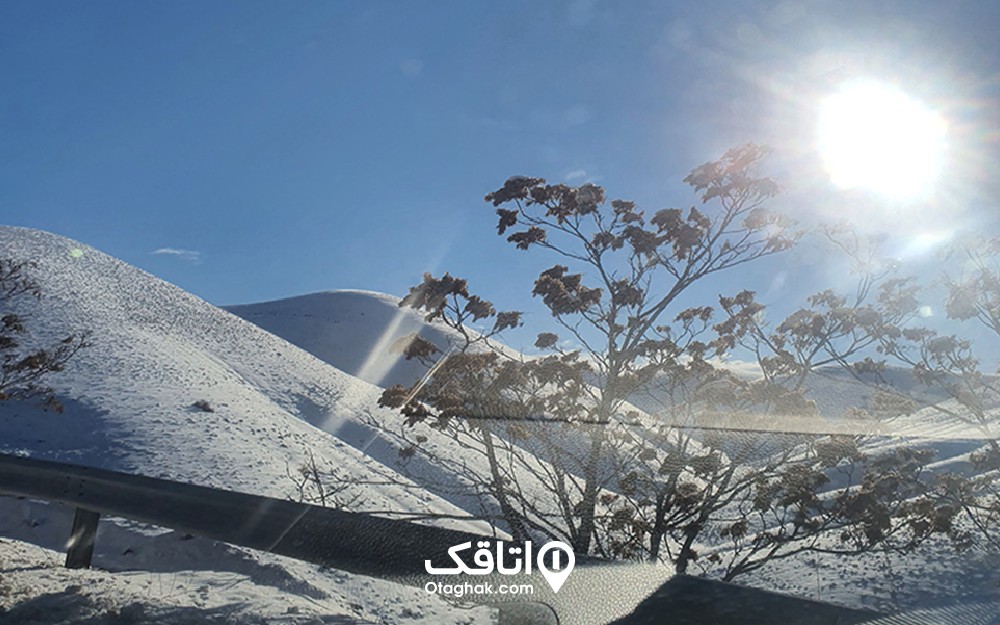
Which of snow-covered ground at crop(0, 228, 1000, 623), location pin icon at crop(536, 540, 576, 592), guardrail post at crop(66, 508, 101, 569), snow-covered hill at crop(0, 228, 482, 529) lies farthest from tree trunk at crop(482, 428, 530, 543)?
location pin icon at crop(536, 540, 576, 592)

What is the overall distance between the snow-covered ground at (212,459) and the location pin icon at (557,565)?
4.44ft

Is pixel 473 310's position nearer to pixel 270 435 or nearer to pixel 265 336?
pixel 270 435

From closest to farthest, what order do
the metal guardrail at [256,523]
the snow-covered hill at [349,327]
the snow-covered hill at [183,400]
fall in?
the metal guardrail at [256,523], the snow-covered hill at [183,400], the snow-covered hill at [349,327]

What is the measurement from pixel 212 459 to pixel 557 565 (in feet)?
43.6

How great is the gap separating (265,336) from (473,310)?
114 feet

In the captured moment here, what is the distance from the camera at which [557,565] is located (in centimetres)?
277

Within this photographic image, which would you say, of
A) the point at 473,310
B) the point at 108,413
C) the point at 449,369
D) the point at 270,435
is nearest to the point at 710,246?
the point at 473,310

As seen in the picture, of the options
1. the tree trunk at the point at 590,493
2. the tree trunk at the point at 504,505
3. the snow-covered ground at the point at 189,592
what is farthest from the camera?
the tree trunk at the point at 590,493

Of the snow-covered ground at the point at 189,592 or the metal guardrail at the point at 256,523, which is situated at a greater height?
the metal guardrail at the point at 256,523

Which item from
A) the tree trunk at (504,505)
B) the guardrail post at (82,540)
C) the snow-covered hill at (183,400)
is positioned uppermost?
the snow-covered hill at (183,400)

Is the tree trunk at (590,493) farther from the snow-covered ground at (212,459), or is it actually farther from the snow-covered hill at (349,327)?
the snow-covered hill at (349,327)

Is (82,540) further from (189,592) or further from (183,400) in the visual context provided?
(183,400)

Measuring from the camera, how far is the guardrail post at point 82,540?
4.44m

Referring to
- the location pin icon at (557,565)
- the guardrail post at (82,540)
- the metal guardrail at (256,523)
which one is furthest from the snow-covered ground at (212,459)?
the location pin icon at (557,565)
